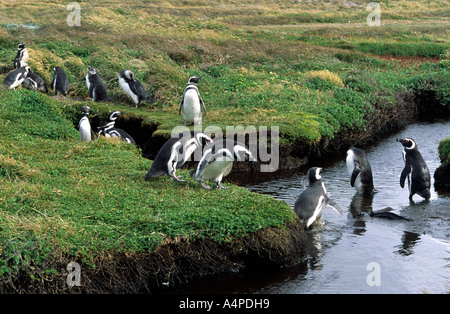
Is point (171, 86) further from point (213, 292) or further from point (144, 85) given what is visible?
point (213, 292)

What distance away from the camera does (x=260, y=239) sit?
7586 millimetres

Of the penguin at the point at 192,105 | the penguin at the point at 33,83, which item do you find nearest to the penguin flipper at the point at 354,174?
the penguin at the point at 192,105

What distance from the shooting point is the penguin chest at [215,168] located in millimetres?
8883

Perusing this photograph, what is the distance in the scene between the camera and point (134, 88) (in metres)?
16.3

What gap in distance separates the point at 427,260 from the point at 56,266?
494 cm

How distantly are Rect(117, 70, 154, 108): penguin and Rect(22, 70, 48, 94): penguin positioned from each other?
2786mm

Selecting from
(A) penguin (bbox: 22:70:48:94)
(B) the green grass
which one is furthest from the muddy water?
(A) penguin (bbox: 22:70:48:94)

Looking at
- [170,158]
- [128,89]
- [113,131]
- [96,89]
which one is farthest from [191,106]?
[170,158]

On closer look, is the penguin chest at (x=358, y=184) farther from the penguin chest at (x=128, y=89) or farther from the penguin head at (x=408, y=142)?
the penguin chest at (x=128, y=89)

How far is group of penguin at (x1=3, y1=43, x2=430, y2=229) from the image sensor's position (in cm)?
906

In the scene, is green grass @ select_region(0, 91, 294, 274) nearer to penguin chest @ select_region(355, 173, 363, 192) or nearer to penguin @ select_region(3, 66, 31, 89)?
penguin chest @ select_region(355, 173, 363, 192)

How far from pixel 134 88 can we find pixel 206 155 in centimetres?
776

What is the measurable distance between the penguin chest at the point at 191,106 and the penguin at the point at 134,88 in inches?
95.0
